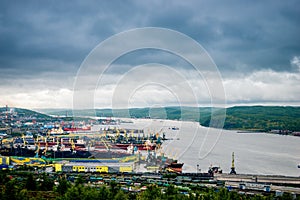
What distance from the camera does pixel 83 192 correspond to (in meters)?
4.29

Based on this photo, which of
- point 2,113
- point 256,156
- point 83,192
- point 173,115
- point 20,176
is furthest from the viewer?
point 173,115

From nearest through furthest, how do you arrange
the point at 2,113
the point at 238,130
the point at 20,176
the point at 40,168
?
the point at 20,176
the point at 40,168
the point at 238,130
the point at 2,113

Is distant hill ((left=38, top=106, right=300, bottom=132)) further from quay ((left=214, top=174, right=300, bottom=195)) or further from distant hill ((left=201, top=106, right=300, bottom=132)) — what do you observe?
quay ((left=214, top=174, right=300, bottom=195))

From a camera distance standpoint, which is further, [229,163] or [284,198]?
A: [229,163]

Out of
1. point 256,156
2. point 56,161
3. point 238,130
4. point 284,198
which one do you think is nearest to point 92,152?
point 56,161

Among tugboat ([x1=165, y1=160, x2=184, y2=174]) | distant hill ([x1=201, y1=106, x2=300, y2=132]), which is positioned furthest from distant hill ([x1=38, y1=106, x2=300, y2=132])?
tugboat ([x1=165, y1=160, x2=184, y2=174])

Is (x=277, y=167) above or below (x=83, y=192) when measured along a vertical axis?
below

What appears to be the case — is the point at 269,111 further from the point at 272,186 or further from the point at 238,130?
the point at 272,186

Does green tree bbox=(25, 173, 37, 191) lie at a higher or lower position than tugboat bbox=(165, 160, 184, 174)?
higher

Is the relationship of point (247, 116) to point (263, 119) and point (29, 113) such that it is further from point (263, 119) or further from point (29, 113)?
point (29, 113)

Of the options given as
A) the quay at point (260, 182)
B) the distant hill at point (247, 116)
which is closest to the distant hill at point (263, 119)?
the distant hill at point (247, 116)

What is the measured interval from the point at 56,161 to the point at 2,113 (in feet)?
82.4

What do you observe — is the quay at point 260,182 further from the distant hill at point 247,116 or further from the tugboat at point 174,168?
the distant hill at point 247,116

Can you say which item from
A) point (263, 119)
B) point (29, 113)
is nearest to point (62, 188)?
point (263, 119)
